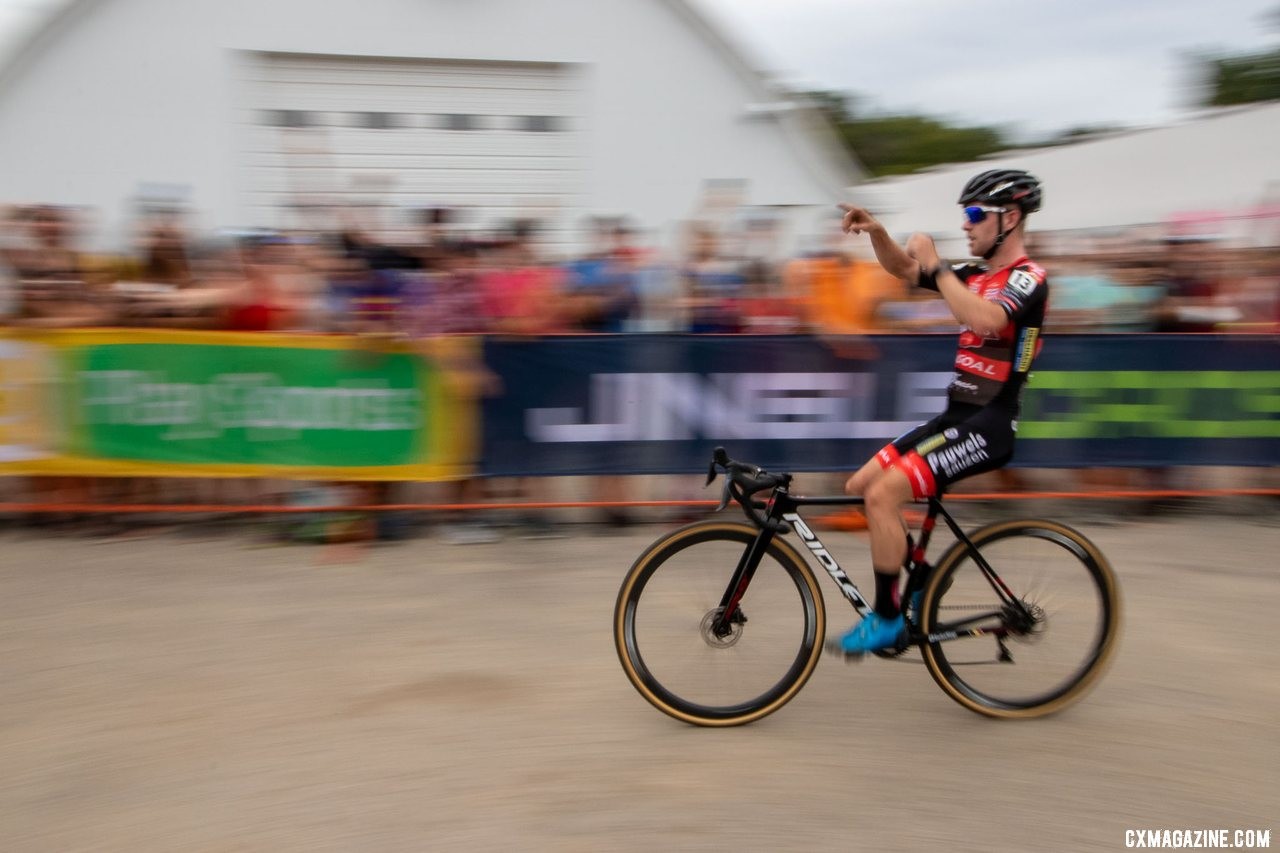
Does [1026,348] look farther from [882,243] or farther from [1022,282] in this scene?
[882,243]

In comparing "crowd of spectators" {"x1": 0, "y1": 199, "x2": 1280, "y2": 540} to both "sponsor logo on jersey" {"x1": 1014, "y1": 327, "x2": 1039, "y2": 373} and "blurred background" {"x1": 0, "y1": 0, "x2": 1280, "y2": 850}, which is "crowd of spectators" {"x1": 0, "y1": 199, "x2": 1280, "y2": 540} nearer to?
"blurred background" {"x1": 0, "y1": 0, "x2": 1280, "y2": 850}

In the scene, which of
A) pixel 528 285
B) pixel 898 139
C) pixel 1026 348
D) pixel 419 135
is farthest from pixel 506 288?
pixel 898 139

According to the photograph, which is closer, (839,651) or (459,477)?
(839,651)

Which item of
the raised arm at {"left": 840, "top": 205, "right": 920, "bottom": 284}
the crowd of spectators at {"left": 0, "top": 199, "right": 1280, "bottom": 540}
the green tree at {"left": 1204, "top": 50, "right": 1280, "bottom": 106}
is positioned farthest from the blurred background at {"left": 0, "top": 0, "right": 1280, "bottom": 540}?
the green tree at {"left": 1204, "top": 50, "right": 1280, "bottom": 106}

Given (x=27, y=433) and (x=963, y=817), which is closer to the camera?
(x=963, y=817)

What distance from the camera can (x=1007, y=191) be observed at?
3.65 m

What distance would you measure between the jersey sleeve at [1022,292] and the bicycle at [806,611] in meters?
0.77

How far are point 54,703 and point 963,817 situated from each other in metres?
3.49

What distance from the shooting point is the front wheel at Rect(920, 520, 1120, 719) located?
383 cm

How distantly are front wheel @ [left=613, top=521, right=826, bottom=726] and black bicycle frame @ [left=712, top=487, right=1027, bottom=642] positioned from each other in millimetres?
26

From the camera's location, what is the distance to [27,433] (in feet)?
20.4

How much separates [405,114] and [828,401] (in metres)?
7.50

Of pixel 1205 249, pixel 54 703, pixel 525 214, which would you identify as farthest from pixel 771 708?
pixel 525 214

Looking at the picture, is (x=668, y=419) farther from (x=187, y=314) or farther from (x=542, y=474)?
(x=187, y=314)
